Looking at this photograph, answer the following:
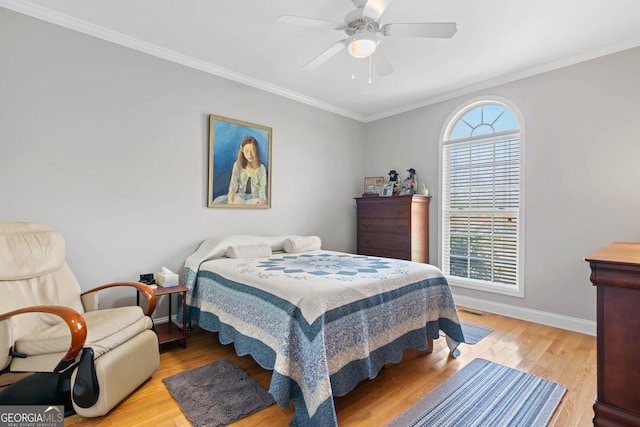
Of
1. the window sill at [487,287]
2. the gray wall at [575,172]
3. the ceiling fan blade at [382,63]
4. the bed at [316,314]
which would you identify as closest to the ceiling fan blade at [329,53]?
the ceiling fan blade at [382,63]

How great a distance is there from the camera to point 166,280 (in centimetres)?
265

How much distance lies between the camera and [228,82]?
3.41 metres

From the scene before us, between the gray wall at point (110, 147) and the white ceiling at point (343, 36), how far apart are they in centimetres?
18

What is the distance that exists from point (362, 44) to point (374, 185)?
2.81 meters

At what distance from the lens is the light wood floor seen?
67.1 inches

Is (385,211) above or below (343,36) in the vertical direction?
below

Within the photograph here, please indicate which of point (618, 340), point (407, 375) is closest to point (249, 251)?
point (407, 375)

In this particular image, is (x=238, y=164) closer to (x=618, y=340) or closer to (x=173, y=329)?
(x=173, y=329)

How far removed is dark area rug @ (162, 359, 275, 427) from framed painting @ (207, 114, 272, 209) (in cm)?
172

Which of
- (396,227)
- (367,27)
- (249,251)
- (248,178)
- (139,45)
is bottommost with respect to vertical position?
(249,251)

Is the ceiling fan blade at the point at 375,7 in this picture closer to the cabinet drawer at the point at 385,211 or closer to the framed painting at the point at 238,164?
the framed painting at the point at 238,164

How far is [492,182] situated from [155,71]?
3.93 metres

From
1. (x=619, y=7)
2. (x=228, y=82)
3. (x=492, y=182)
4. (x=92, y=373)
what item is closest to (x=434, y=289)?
(x=492, y=182)

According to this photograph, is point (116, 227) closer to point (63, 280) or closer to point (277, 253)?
point (63, 280)
